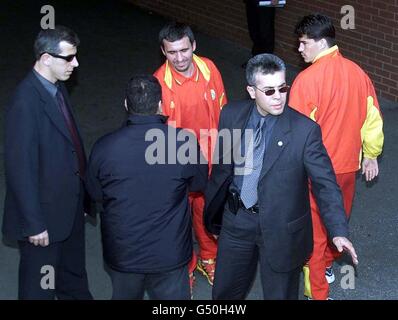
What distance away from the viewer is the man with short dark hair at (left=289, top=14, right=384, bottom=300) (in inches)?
220

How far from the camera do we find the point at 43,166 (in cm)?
508

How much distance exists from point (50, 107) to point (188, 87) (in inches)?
45.7

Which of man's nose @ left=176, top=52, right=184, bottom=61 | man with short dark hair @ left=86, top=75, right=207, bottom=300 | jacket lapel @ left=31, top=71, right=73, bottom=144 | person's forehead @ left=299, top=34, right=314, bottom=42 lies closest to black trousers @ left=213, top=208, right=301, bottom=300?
man with short dark hair @ left=86, top=75, right=207, bottom=300

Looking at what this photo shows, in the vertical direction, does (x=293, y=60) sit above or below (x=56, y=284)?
above

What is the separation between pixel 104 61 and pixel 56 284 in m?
5.89

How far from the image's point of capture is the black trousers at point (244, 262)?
16.5 feet

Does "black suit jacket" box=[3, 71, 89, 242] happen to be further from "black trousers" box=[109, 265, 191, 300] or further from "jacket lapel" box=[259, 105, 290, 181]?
"jacket lapel" box=[259, 105, 290, 181]

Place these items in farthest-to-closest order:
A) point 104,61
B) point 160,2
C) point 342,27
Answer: point 160,2 → point 104,61 → point 342,27

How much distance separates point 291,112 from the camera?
4.91m

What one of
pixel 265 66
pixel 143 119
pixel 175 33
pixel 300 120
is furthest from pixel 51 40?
pixel 300 120

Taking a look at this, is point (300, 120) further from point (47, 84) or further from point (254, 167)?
point (47, 84)

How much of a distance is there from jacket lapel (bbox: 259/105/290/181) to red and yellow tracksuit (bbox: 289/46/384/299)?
763 mm
